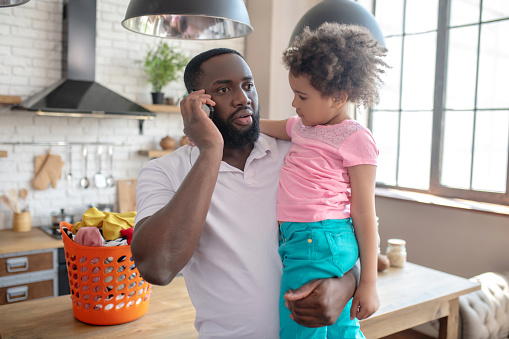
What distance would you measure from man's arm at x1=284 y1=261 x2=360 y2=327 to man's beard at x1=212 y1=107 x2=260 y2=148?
1.68ft

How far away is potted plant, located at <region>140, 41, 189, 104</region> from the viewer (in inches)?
166

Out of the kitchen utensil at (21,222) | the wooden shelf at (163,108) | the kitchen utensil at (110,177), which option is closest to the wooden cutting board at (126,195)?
the kitchen utensil at (110,177)

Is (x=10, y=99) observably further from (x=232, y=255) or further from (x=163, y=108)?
(x=232, y=255)

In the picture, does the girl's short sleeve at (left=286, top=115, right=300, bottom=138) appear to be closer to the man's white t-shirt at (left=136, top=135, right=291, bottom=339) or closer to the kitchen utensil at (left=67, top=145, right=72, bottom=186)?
the man's white t-shirt at (left=136, top=135, right=291, bottom=339)

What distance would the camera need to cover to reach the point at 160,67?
167 inches

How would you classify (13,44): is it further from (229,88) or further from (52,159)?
(229,88)

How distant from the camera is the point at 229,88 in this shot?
5.05ft

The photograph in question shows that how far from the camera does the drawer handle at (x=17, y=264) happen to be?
3.19 meters

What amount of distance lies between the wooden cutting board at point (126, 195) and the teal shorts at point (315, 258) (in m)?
3.19

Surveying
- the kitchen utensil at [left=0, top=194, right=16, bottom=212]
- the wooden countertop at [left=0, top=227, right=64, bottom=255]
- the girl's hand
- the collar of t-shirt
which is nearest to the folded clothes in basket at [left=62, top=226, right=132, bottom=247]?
the collar of t-shirt

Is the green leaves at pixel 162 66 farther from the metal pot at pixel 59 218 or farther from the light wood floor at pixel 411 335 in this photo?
the light wood floor at pixel 411 335

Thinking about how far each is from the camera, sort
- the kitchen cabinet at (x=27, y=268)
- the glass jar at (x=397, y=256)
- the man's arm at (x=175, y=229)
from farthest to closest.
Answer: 1. the kitchen cabinet at (x=27, y=268)
2. the glass jar at (x=397, y=256)
3. the man's arm at (x=175, y=229)

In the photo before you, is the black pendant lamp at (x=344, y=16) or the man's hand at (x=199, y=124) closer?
the man's hand at (x=199, y=124)

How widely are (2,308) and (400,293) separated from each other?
1.53m
